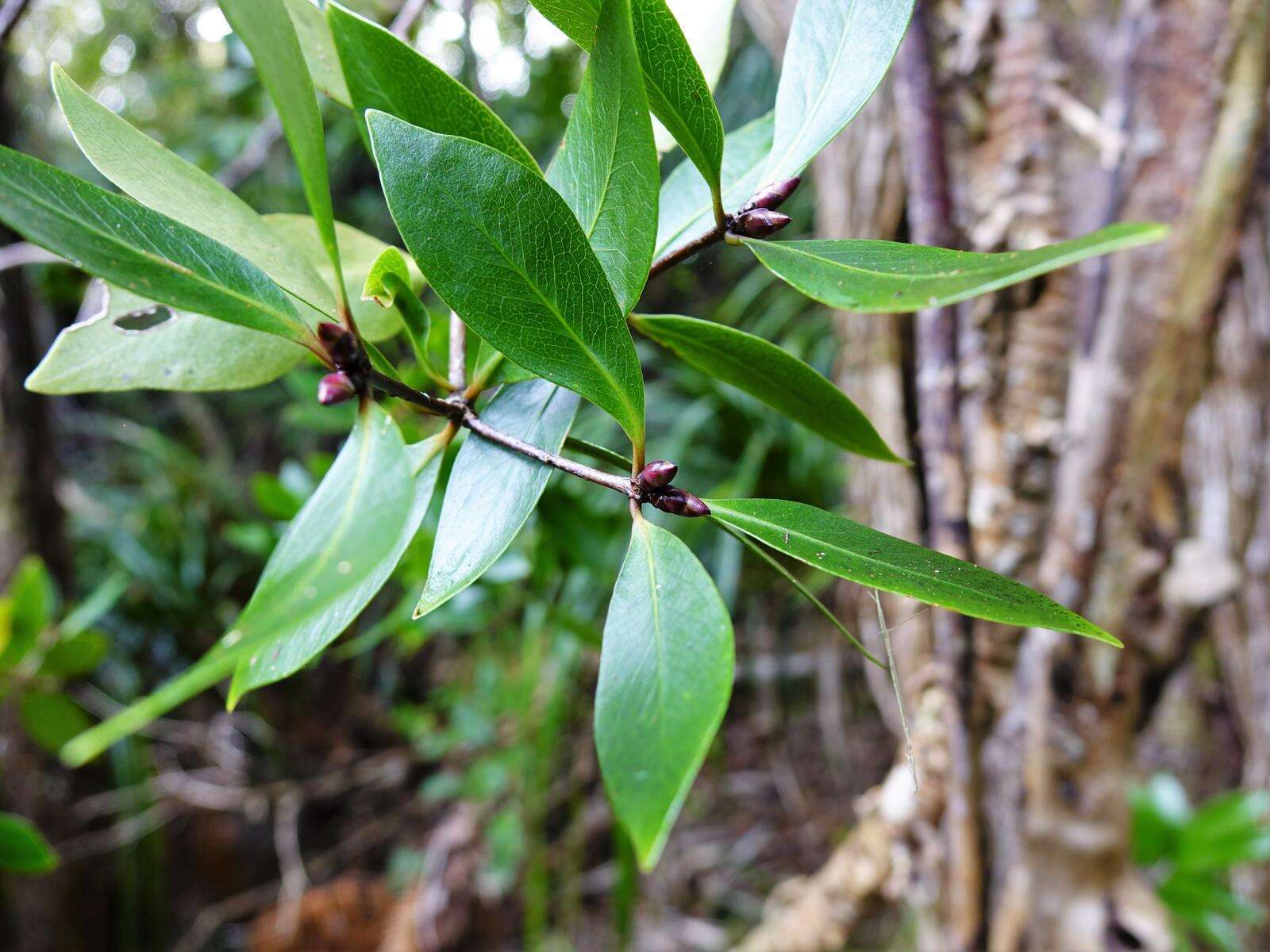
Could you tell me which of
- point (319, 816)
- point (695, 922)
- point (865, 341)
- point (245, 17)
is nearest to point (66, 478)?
point (319, 816)

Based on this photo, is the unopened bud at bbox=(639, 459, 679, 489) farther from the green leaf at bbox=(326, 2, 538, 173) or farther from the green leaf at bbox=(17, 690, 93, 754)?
the green leaf at bbox=(17, 690, 93, 754)

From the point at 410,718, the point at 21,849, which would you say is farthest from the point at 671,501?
the point at 410,718

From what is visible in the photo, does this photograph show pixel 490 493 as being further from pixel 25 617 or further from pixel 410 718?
pixel 410 718

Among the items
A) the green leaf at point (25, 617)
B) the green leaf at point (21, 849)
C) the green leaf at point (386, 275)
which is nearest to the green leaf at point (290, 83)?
the green leaf at point (386, 275)

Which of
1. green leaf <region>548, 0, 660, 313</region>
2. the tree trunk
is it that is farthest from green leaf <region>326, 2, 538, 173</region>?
the tree trunk

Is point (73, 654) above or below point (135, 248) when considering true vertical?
below

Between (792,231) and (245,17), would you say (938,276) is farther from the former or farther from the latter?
(792,231)
